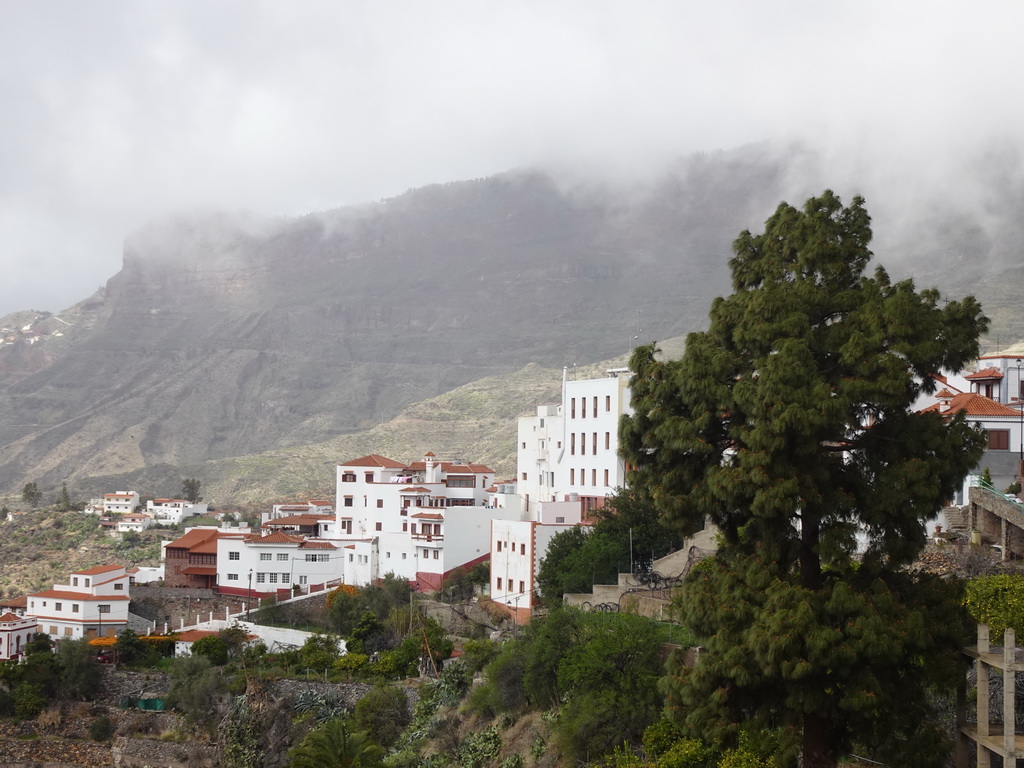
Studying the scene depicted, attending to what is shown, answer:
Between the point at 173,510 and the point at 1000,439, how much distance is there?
8745cm

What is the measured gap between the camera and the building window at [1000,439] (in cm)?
3934

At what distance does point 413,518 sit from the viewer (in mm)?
64500

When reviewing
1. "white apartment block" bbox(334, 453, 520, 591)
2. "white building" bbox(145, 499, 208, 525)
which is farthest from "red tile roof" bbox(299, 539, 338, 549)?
"white building" bbox(145, 499, 208, 525)

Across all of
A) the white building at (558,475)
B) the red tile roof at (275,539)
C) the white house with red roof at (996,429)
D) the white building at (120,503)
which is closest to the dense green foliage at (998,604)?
the white house with red roof at (996,429)

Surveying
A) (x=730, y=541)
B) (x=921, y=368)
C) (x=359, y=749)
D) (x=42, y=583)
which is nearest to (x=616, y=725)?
→ (x=359, y=749)

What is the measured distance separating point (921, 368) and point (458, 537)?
4257 centimetres

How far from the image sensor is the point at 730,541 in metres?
21.1

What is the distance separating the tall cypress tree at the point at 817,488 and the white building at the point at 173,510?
9422cm

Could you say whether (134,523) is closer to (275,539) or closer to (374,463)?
(374,463)

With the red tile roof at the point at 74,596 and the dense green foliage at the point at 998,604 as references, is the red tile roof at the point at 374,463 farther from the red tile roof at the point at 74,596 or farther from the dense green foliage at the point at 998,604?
the dense green foliage at the point at 998,604

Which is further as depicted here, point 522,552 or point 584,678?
point 522,552

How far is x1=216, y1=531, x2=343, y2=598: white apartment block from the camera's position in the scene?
66.6 meters

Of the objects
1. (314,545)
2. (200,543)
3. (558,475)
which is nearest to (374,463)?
(314,545)

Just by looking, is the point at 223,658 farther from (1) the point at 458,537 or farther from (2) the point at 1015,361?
(2) the point at 1015,361
